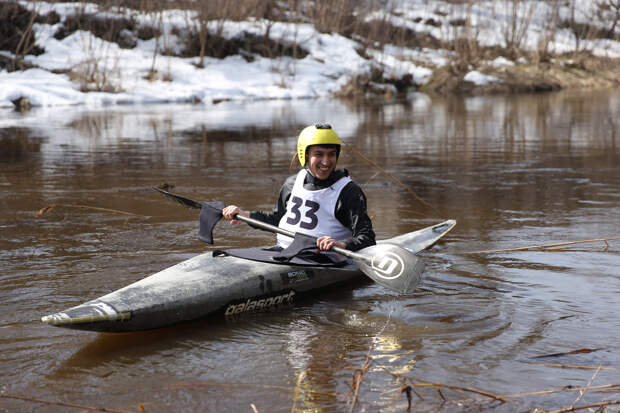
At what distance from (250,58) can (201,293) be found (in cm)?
2768

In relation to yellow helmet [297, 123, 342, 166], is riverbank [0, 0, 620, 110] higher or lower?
higher

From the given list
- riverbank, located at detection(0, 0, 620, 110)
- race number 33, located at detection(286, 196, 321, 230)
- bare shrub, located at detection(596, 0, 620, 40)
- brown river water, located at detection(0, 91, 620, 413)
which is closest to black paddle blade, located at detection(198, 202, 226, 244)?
race number 33, located at detection(286, 196, 321, 230)

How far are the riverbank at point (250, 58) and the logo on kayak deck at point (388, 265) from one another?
19.9 meters

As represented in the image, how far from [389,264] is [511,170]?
6.12m

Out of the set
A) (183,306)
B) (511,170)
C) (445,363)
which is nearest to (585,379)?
(445,363)

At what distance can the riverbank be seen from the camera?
84.1 feet

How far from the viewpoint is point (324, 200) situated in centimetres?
503

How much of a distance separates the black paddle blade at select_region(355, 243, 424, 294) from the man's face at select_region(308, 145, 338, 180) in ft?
1.93

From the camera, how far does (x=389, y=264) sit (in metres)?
4.75

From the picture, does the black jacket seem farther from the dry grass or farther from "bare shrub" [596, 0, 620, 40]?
the dry grass

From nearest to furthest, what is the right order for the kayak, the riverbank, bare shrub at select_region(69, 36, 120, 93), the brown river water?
1. the brown river water
2. the kayak
3. bare shrub at select_region(69, 36, 120, 93)
4. the riverbank

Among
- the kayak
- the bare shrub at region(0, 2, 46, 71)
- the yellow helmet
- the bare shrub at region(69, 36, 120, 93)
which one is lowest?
the kayak

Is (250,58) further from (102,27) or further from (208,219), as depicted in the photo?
(208,219)

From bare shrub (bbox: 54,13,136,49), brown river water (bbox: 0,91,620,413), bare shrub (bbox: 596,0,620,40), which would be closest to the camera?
brown river water (bbox: 0,91,620,413)
